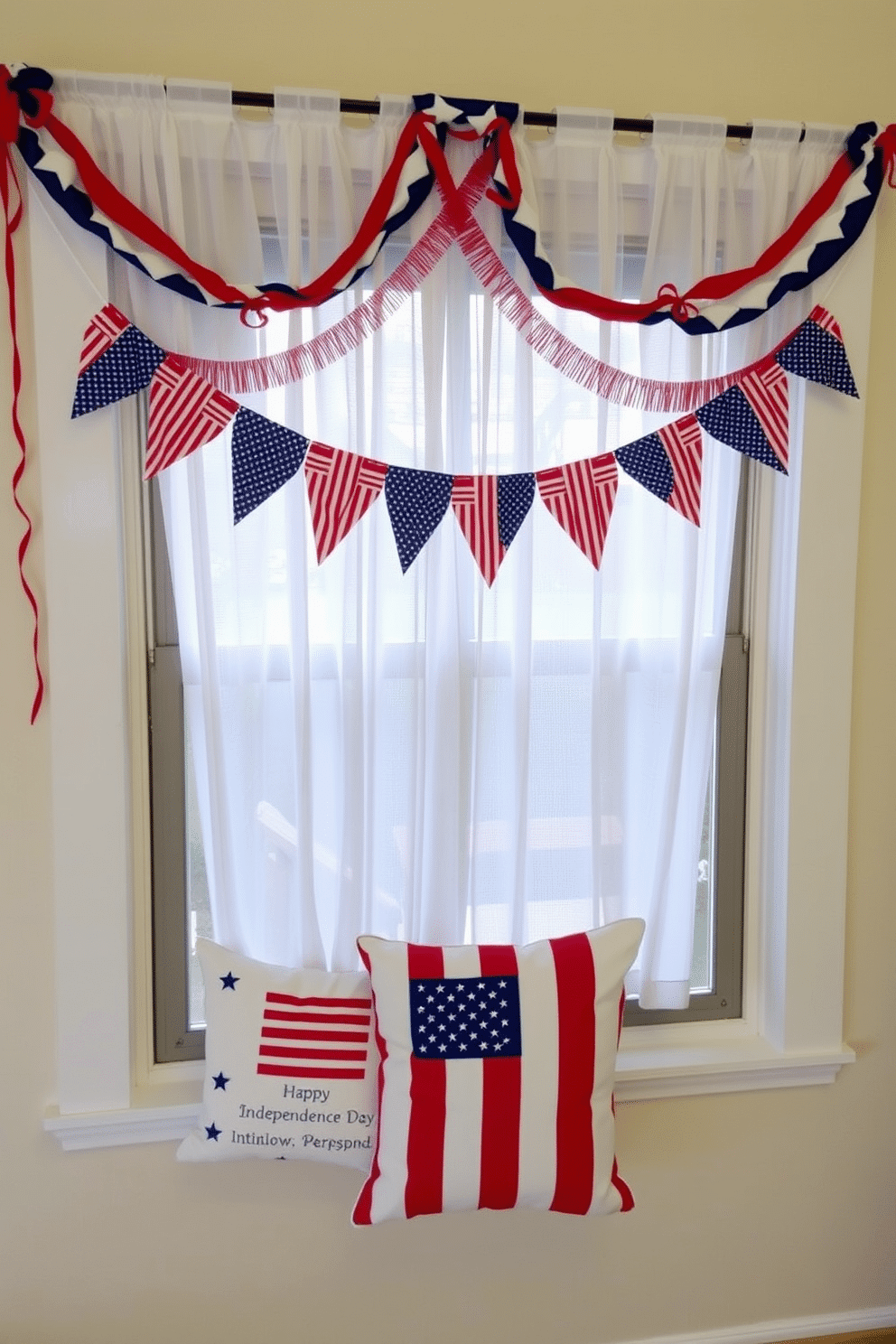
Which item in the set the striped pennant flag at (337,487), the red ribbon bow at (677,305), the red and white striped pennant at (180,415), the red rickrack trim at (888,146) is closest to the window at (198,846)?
the red and white striped pennant at (180,415)

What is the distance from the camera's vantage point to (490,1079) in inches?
71.6

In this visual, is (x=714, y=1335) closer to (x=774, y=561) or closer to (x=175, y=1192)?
(x=175, y=1192)

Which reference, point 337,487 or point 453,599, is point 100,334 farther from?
point 453,599

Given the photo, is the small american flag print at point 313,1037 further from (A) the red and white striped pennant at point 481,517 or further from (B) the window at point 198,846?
(A) the red and white striped pennant at point 481,517

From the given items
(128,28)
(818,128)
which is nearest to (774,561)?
(818,128)

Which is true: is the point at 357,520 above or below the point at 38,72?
below

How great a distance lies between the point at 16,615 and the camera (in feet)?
6.10

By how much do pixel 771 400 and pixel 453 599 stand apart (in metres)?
0.65

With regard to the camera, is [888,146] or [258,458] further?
[888,146]

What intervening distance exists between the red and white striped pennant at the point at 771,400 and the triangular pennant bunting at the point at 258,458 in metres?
0.78

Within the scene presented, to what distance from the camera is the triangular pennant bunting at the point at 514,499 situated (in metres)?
1.90

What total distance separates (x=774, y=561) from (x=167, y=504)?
1.09 metres

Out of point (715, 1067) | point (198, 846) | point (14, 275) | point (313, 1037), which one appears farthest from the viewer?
point (715, 1067)

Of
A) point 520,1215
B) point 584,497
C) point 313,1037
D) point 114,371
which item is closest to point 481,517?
point 584,497
